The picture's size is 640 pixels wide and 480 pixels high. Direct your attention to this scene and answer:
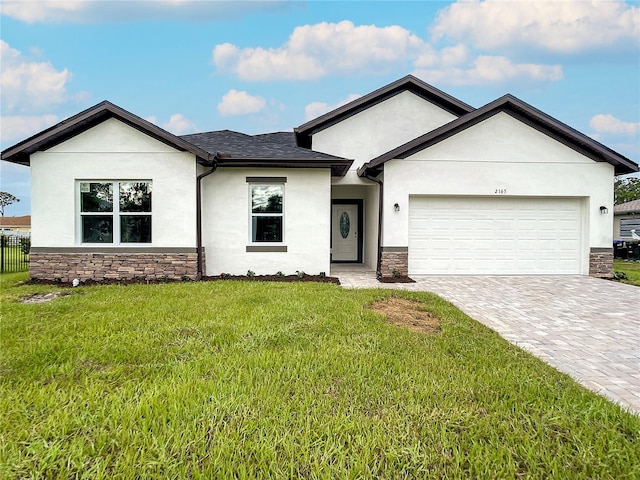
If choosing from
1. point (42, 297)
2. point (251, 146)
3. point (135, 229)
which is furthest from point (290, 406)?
point (251, 146)

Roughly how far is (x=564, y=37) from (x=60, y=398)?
50.8ft

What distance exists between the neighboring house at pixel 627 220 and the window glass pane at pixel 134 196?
26.1 m

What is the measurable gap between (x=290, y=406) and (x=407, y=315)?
3929mm

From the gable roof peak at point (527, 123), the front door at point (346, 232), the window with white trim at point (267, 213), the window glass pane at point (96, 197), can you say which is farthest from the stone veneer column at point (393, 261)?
the window glass pane at point (96, 197)

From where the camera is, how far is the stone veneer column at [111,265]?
10.4 metres

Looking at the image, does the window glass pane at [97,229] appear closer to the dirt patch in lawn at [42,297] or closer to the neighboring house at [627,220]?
the dirt patch in lawn at [42,297]

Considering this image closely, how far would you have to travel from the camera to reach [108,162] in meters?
10.4

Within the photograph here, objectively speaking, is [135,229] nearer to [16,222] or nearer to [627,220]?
[627,220]

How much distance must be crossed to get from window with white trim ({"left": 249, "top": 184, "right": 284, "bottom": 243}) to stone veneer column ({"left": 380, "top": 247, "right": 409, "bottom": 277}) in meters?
3.30

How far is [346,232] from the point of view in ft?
51.9

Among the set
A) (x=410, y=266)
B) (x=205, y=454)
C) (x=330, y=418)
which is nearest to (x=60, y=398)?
(x=205, y=454)

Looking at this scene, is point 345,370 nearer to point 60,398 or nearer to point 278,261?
point 60,398

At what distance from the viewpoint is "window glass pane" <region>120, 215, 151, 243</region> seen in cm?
1067

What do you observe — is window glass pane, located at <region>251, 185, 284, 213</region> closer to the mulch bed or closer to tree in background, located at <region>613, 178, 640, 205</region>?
the mulch bed
